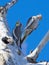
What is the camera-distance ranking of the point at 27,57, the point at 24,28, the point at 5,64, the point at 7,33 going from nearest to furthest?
the point at 5,64 < the point at 27,57 < the point at 7,33 < the point at 24,28

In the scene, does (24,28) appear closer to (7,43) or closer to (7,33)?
(7,33)

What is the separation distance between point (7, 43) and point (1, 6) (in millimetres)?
3466

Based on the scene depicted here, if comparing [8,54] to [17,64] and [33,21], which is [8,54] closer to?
[17,64]

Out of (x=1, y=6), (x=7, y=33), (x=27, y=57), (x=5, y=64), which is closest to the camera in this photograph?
(x=5, y=64)

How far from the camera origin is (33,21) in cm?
673

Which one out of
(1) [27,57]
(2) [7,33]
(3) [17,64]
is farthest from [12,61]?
(2) [7,33]

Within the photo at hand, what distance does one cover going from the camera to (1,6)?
866cm

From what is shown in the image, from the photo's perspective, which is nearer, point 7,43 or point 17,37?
point 7,43

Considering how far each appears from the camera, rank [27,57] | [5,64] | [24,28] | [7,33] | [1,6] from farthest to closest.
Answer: [1,6] < [24,28] < [7,33] < [27,57] < [5,64]

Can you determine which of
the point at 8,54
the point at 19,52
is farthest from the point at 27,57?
the point at 8,54

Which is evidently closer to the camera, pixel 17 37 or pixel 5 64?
pixel 5 64

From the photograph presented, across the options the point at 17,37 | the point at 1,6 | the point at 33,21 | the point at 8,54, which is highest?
the point at 1,6

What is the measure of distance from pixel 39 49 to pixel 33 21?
1.46 metres

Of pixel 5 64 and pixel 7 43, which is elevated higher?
pixel 7 43
